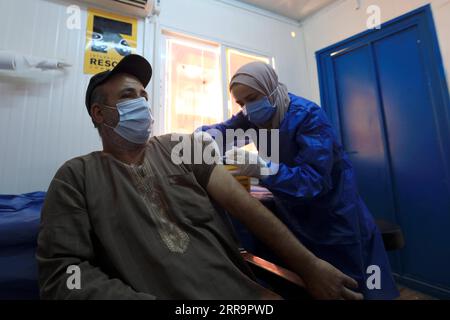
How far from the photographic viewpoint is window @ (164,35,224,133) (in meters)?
1.98

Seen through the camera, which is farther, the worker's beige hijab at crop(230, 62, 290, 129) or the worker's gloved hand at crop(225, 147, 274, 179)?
the worker's beige hijab at crop(230, 62, 290, 129)

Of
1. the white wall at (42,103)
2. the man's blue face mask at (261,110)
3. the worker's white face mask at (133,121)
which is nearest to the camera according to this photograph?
the worker's white face mask at (133,121)

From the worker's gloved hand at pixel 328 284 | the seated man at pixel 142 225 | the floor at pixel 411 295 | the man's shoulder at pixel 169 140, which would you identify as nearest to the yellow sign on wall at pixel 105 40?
the seated man at pixel 142 225

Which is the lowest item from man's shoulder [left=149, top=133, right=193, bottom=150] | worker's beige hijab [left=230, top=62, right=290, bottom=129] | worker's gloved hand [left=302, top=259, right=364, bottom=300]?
worker's gloved hand [left=302, top=259, right=364, bottom=300]

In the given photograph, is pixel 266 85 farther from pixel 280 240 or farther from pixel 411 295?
pixel 411 295

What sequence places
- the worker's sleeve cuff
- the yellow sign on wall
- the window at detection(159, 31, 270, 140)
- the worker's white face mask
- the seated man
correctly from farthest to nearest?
the window at detection(159, 31, 270, 140)
the yellow sign on wall
the worker's sleeve cuff
the worker's white face mask
the seated man

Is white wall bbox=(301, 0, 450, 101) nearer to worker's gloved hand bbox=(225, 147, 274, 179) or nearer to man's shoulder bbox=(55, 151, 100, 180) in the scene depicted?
worker's gloved hand bbox=(225, 147, 274, 179)

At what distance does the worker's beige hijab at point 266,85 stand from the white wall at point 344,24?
5.02ft

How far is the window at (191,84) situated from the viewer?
1.98 m

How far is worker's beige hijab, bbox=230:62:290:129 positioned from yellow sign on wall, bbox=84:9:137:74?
929 millimetres

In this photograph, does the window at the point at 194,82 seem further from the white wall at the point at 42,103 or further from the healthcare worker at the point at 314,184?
the healthcare worker at the point at 314,184

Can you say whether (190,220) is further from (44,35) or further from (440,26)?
(440,26)

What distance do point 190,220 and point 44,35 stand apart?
4.98ft

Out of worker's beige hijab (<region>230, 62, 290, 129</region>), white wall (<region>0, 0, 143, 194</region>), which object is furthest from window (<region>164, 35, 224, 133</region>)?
worker's beige hijab (<region>230, 62, 290, 129</region>)
